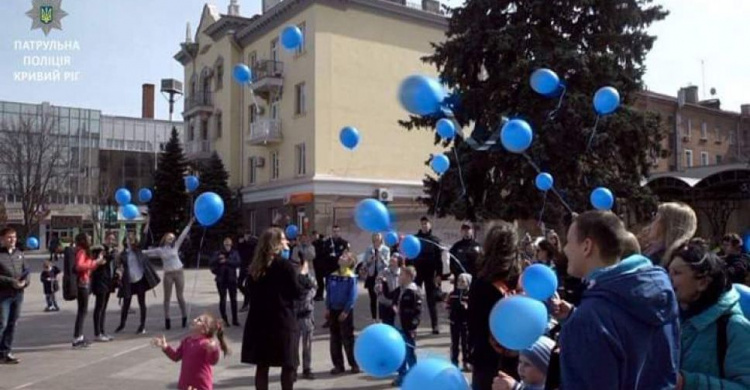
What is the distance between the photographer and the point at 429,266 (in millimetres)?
12367

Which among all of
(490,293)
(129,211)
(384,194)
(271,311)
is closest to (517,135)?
(271,311)

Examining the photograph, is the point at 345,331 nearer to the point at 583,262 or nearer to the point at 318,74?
the point at 583,262

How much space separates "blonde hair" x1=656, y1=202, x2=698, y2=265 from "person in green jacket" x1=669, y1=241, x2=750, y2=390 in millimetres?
694

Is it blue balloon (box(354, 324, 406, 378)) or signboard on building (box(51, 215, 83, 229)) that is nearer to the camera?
blue balloon (box(354, 324, 406, 378))

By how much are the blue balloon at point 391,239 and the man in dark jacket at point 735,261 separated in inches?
208

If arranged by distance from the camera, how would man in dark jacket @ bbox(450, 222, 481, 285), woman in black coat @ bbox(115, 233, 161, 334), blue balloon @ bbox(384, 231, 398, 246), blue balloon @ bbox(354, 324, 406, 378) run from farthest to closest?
woman in black coat @ bbox(115, 233, 161, 334) < blue balloon @ bbox(384, 231, 398, 246) < man in dark jacket @ bbox(450, 222, 481, 285) < blue balloon @ bbox(354, 324, 406, 378)

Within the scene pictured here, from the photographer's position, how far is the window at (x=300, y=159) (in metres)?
30.9

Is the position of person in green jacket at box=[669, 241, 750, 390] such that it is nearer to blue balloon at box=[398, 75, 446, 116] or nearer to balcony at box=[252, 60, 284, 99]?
blue balloon at box=[398, 75, 446, 116]

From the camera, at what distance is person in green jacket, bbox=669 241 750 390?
287 cm

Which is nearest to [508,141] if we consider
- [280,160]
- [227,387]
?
[227,387]

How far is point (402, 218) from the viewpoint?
31281 mm

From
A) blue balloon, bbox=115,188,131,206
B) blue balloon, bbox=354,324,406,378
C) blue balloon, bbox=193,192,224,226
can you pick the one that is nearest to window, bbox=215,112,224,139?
blue balloon, bbox=115,188,131,206

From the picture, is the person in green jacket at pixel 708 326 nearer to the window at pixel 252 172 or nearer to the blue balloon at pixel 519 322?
the blue balloon at pixel 519 322

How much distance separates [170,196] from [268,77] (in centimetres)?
970
